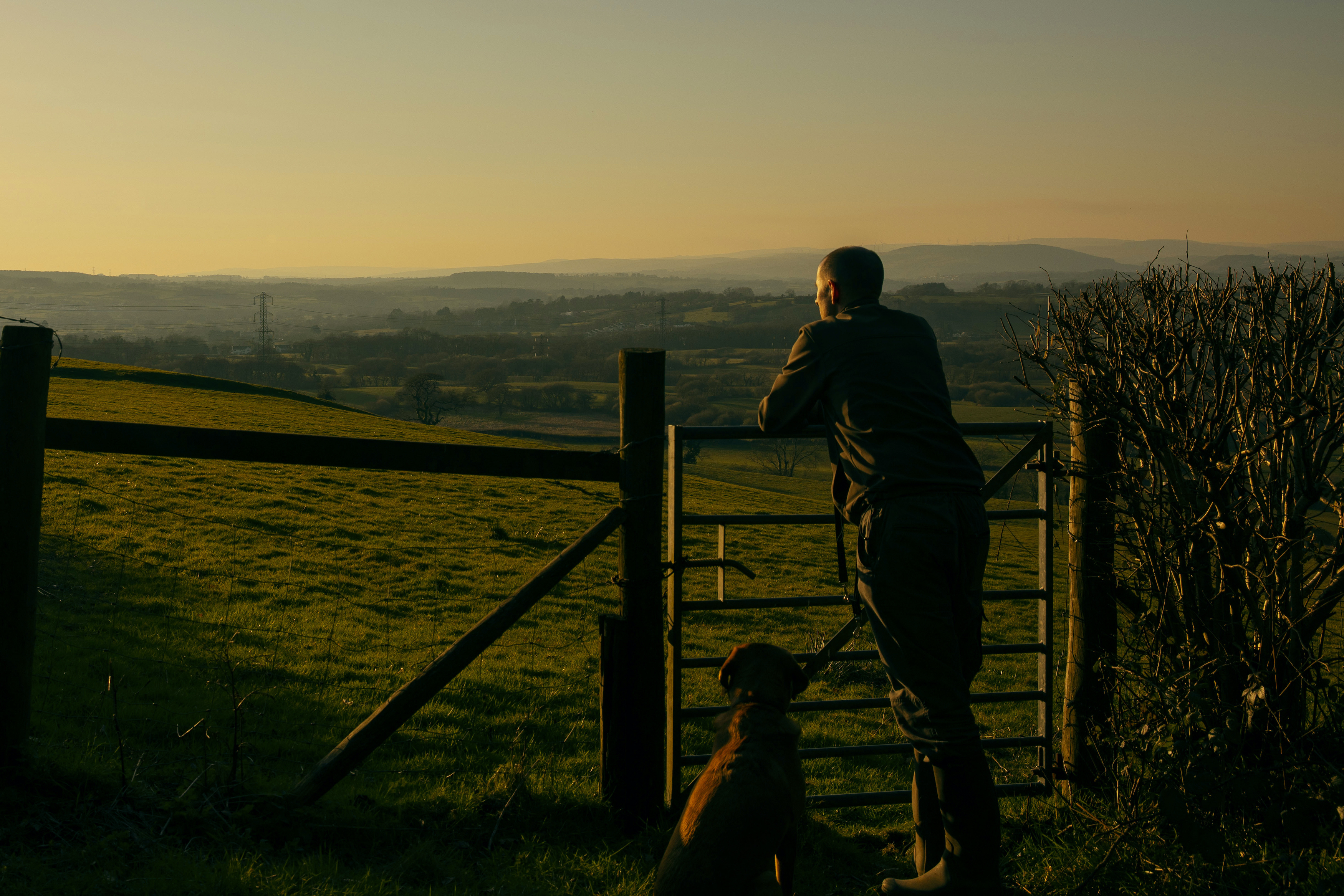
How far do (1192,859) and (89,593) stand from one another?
10978 mm

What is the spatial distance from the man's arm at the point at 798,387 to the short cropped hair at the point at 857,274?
0.89 ft

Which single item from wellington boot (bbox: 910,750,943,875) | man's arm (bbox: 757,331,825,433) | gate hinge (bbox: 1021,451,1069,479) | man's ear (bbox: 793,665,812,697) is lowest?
wellington boot (bbox: 910,750,943,875)

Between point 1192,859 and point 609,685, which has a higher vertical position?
point 609,685

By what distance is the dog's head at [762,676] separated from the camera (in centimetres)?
375

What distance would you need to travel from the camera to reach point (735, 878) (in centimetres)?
307

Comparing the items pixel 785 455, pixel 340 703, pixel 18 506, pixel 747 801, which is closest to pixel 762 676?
pixel 747 801

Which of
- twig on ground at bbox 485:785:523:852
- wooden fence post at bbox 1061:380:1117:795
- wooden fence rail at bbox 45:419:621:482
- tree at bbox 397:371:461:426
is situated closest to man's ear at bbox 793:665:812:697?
wooden fence rail at bbox 45:419:621:482

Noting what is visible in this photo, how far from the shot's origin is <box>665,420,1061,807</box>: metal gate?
4559mm

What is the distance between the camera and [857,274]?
12.5 feet

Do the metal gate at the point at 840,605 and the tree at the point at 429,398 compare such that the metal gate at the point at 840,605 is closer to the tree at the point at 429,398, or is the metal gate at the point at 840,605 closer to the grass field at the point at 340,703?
the grass field at the point at 340,703

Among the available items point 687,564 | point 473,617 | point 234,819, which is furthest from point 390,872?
point 473,617

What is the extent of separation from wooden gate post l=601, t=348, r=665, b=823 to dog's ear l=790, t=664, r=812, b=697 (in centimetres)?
84

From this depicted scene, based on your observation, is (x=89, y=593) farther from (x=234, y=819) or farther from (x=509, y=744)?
(x=234, y=819)

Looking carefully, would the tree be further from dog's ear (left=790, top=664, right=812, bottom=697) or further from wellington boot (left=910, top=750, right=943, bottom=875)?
wellington boot (left=910, top=750, right=943, bottom=875)
